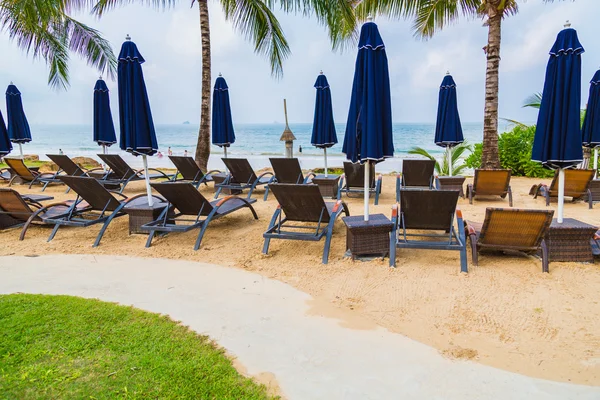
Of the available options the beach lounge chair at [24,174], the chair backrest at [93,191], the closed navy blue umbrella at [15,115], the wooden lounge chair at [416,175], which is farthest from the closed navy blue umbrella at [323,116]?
the closed navy blue umbrella at [15,115]

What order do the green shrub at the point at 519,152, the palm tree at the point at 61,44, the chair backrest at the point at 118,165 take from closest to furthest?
the chair backrest at the point at 118,165 → the green shrub at the point at 519,152 → the palm tree at the point at 61,44

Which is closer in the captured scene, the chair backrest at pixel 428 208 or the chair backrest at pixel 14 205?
the chair backrest at pixel 428 208

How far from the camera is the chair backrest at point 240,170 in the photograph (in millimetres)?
8031

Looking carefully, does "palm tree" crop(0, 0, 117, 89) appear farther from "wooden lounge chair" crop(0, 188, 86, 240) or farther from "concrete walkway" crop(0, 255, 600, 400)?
"concrete walkway" crop(0, 255, 600, 400)

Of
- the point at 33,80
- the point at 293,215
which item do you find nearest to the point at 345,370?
the point at 293,215

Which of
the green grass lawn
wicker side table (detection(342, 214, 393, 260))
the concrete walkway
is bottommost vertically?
the concrete walkway

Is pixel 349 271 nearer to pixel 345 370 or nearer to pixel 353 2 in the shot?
pixel 345 370

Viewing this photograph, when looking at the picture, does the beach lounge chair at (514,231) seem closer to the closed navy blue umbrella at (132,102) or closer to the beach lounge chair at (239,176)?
the closed navy blue umbrella at (132,102)

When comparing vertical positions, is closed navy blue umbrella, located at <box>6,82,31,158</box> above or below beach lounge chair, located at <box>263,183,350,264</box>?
above

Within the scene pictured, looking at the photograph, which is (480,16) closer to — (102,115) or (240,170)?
(240,170)

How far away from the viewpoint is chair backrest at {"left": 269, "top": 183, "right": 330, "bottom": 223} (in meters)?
4.65

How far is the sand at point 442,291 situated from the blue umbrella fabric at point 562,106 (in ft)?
3.74

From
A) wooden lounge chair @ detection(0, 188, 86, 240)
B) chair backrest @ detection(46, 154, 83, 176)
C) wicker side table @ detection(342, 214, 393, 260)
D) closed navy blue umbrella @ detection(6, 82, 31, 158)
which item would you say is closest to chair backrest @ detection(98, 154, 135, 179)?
chair backrest @ detection(46, 154, 83, 176)

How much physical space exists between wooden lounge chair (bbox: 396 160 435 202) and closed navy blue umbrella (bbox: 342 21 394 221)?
10.9 feet
